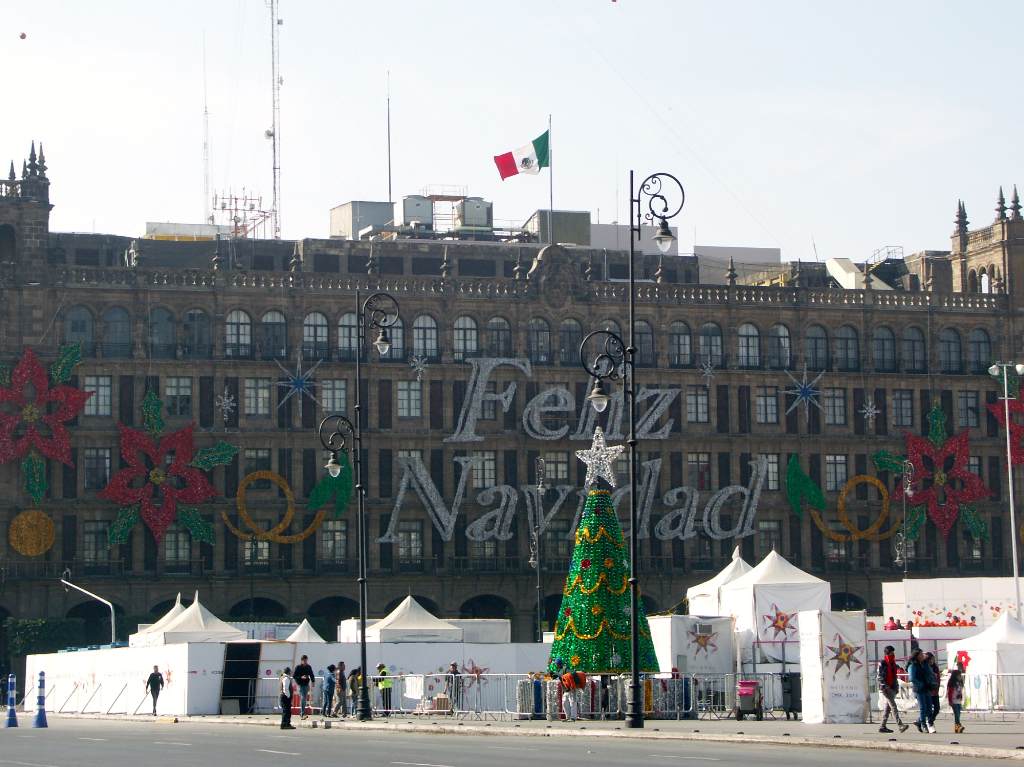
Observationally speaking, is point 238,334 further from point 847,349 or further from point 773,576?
point 773,576

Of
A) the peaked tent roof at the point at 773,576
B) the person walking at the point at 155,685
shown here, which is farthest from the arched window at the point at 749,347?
the person walking at the point at 155,685

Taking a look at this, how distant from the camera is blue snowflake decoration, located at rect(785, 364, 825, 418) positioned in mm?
101562

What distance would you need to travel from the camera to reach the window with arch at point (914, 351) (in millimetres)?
103438

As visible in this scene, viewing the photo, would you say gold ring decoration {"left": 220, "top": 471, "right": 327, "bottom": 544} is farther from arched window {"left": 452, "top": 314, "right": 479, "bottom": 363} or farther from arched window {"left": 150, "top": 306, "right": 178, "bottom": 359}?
arched window {"left": 452, "top": 314, "right": 479, "bottom": 363}

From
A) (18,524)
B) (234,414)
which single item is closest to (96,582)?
(18,524)

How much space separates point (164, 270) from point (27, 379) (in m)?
8.31

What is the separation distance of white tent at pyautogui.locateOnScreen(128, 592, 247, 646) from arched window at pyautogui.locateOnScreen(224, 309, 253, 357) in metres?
24.5

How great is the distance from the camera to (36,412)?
90312mm

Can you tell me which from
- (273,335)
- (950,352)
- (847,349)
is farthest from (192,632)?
(950,352)

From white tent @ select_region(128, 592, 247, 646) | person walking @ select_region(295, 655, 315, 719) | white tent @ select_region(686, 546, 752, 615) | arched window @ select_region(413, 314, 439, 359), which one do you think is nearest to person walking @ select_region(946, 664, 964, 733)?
person walking @ select_region(295, 655, 315, 719)

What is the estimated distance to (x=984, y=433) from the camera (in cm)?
10412

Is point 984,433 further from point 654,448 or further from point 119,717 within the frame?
point 119,717

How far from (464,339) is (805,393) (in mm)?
17972

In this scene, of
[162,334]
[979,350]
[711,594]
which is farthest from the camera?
[979,350]
